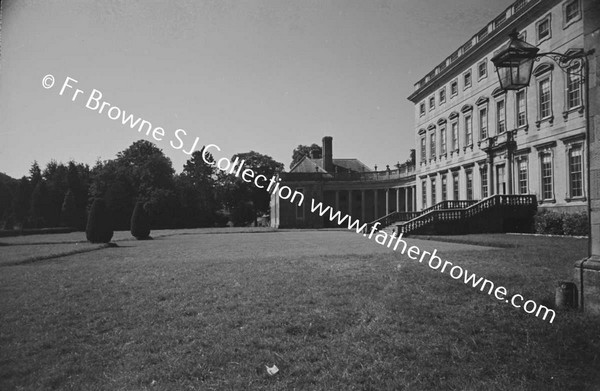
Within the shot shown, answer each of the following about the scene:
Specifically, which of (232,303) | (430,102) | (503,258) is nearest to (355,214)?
(430,102)

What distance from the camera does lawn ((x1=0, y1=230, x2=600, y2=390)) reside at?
11.8 feet

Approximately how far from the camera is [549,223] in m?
8.25

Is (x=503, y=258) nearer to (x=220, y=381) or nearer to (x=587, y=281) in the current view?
(x=587, y=281)

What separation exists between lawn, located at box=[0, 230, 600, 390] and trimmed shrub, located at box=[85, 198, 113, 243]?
1382 centimetres

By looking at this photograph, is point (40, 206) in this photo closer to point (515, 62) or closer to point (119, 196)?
point (515, 62)

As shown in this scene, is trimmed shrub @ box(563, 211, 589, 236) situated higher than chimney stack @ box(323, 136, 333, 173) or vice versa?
chimney stack @ box(323, 136, 333, 173)

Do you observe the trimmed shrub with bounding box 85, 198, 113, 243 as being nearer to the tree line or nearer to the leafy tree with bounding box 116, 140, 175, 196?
the tree line

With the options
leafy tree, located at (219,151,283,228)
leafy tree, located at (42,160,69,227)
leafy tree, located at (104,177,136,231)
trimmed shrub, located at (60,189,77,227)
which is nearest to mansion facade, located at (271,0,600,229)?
leafy tree, located at (219,151,283,228)

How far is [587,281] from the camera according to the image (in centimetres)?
485

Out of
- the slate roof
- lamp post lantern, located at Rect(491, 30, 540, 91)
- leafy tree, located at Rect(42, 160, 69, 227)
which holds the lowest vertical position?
leafy tree, located at Rect(42, 160, 69, 227)

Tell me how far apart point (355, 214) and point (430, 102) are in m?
29.5

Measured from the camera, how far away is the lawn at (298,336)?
11.8 ft

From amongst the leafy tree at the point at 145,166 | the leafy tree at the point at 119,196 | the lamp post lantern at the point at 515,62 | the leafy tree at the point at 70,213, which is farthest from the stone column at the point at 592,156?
the leafy tree at the point at 70,213

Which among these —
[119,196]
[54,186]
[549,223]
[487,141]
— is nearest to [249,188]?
[487,141]
